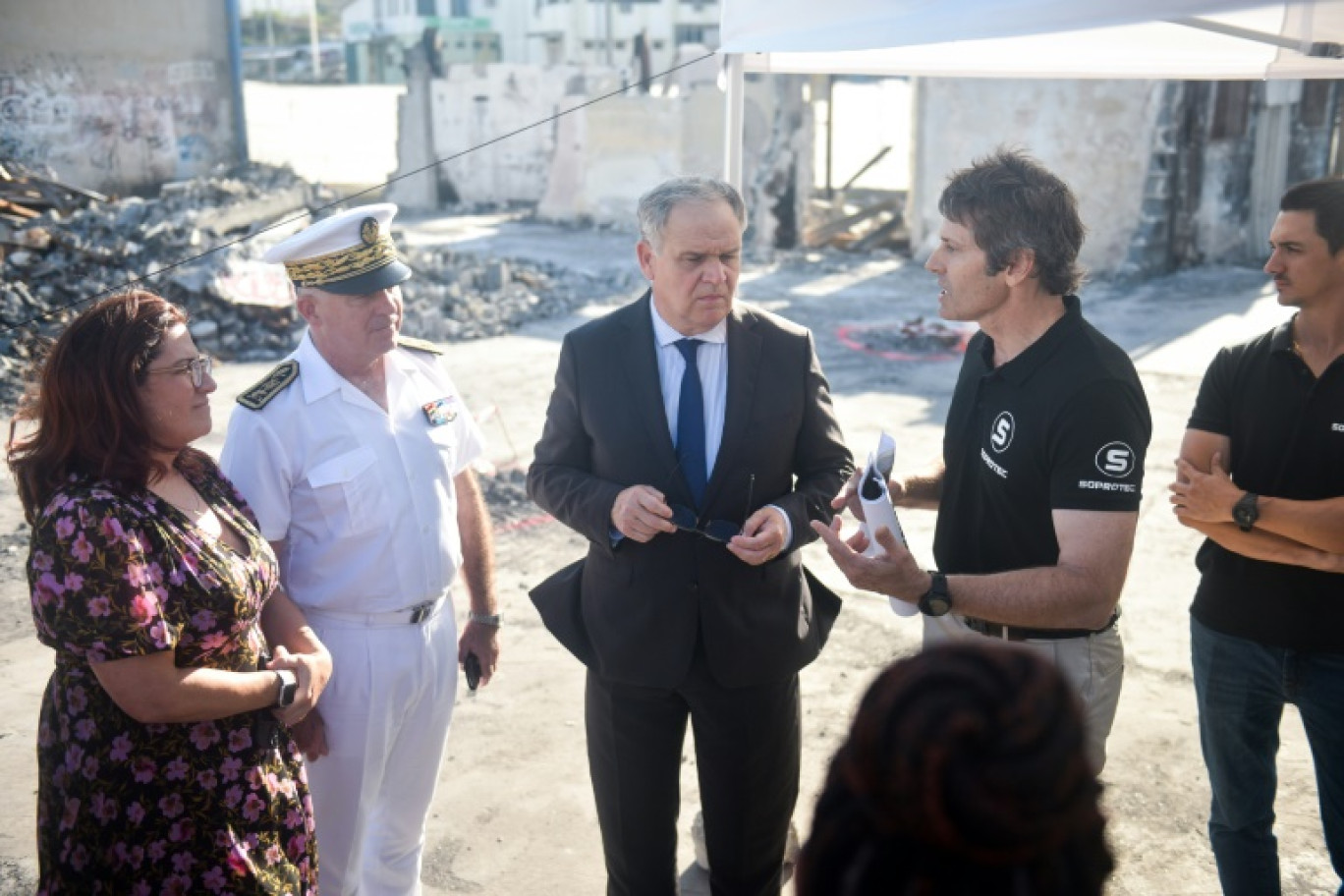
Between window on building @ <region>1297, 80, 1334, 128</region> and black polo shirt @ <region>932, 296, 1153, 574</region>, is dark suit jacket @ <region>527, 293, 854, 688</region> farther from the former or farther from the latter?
window on building @ <region>1297, 80, 1334, 128</region>

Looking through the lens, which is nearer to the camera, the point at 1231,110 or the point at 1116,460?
the point at 1116,460

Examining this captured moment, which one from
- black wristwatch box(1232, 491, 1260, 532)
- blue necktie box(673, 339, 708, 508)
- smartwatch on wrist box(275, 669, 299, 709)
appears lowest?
smartwatch on wrist box(275, 669, 299, 709)

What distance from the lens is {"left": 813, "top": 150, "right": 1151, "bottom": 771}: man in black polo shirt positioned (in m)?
2.61

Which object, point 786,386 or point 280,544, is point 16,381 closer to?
point 280,544

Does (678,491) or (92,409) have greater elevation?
(92,409)

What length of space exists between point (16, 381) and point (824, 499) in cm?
886

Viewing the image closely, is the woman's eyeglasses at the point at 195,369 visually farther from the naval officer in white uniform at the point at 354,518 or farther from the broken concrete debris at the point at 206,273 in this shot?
the broken concrete debris at the point at 206,273

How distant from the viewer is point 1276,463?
302 cm

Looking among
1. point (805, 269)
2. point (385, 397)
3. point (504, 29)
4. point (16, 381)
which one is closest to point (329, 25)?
point (504, 29)

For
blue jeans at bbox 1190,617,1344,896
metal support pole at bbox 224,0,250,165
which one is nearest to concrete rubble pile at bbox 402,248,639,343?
metal support pole at bbox 224,0,250,165

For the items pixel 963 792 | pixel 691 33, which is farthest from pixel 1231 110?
pixel 691 33

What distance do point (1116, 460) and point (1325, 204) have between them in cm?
96

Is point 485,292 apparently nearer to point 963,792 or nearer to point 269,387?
point 269,387

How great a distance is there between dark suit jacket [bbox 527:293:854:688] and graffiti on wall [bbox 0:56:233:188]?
1429 cm
